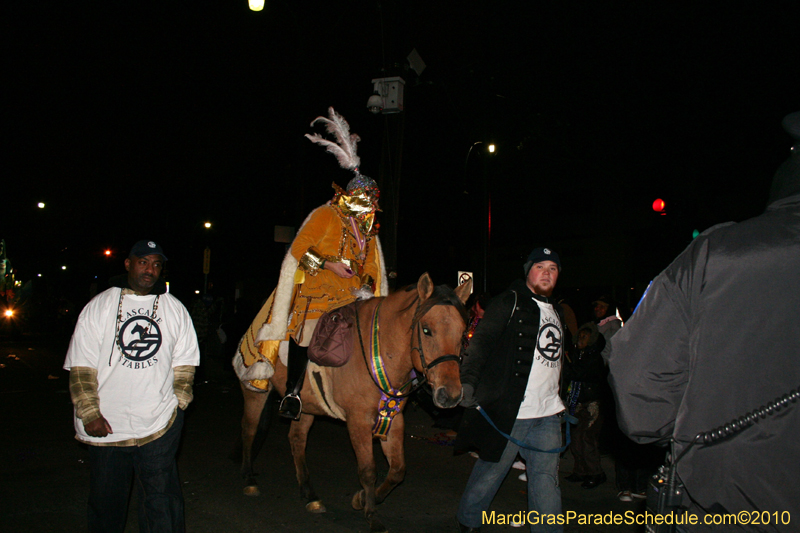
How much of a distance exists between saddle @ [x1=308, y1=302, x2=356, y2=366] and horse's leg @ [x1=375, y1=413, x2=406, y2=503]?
0.75m

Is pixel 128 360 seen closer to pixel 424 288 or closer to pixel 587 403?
pixel 424 288

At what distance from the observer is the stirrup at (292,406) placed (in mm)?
4996

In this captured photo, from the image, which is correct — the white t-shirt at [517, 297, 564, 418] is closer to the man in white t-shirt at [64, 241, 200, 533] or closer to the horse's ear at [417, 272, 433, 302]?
the horse's ear at [417, 272, 433, 302]

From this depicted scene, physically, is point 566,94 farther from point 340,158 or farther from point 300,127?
point 340,158

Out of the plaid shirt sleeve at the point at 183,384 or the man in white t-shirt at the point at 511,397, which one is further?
the man in white t-shirt at the point at 511,397

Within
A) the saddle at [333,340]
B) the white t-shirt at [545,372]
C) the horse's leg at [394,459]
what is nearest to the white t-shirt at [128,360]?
the saddle at [333,340]

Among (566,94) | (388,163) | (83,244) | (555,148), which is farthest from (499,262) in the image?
(83,244)

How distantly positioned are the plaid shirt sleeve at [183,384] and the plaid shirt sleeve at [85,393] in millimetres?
468

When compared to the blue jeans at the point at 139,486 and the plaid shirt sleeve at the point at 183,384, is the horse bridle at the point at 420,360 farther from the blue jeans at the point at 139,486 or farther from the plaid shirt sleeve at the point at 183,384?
the blue jeans at the point at 139,486

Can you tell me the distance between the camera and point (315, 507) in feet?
16.6

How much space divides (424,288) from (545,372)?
1.13 m

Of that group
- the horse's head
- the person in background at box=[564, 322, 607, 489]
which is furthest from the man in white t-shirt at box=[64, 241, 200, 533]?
the person in background at box=[564, 322, 607, 489]

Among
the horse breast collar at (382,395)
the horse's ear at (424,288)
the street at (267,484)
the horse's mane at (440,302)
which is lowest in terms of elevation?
the street at (267,484)

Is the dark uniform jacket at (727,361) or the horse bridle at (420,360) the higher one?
the dark uniform jacket at (727,361)
